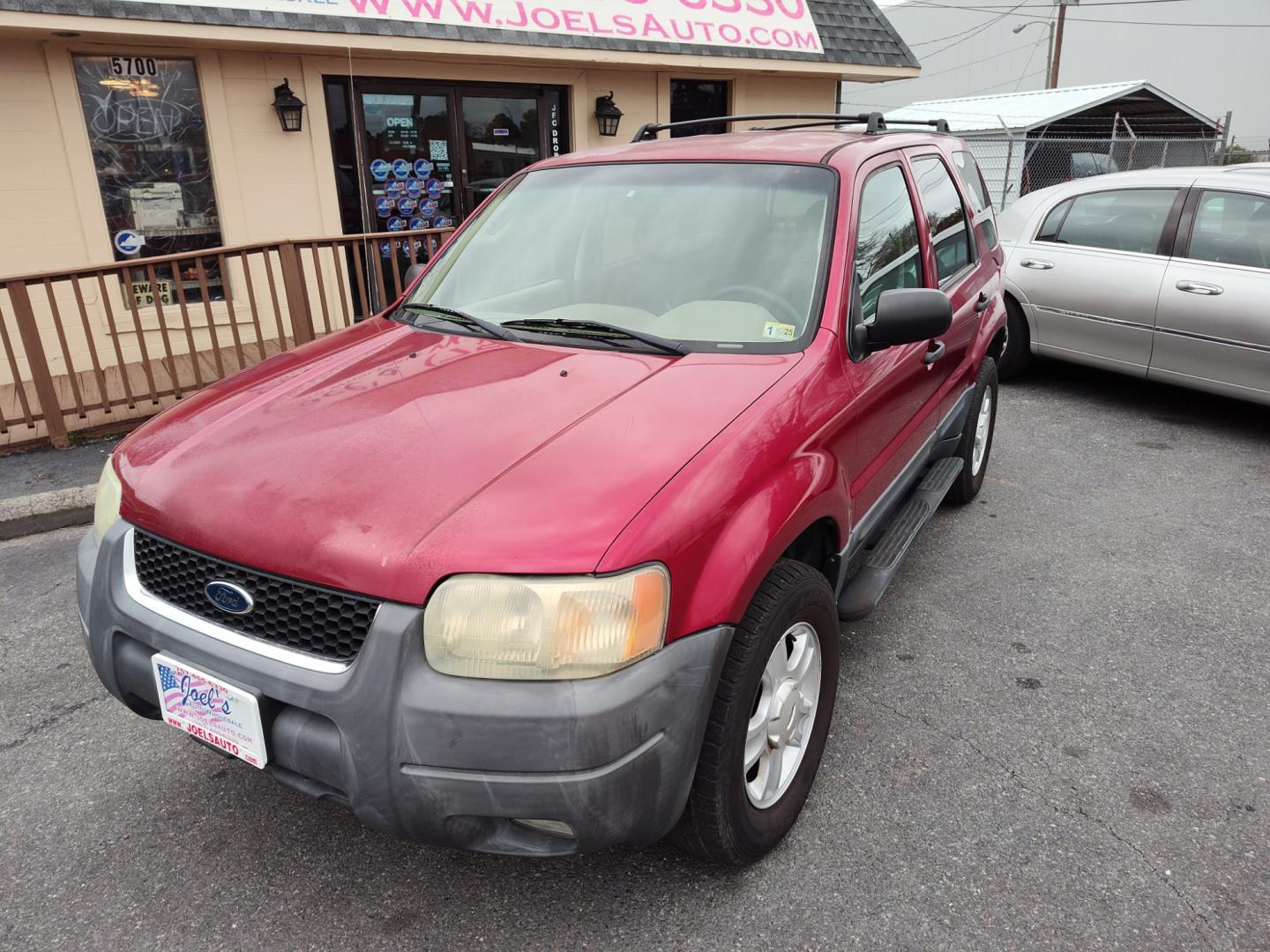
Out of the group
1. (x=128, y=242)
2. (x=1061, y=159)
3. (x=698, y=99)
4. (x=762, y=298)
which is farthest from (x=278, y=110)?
(x=1061, y=159)

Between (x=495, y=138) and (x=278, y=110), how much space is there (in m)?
2.35

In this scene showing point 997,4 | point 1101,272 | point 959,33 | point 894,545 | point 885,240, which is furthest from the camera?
point 959,33

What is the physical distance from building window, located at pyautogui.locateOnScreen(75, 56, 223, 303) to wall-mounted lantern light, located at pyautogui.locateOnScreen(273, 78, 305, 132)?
649 millimetres

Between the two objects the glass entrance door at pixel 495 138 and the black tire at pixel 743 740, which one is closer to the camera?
the black tire at pixel 743 740

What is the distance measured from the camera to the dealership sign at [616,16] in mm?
7660

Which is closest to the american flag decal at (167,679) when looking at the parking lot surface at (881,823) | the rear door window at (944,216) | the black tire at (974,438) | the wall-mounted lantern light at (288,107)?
the parking lot surface at (881,823)

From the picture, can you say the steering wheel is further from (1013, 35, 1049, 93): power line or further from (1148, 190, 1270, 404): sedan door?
(1013, 35, 1049, 93): power line

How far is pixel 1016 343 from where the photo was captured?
272 inches

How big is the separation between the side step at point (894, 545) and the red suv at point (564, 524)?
2 cm

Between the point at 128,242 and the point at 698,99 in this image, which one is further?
the point at 698,99

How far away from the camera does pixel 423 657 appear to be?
5.78ft

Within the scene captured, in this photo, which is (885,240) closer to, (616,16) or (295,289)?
(295,289)

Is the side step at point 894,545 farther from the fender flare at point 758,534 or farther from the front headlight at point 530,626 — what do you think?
the front headlight at point 530,626

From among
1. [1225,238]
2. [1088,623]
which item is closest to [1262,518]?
[1088,623]
